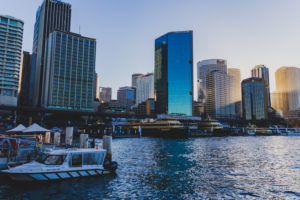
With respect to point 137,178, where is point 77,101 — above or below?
above

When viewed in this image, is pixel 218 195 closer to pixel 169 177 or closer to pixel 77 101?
pixel 169 177

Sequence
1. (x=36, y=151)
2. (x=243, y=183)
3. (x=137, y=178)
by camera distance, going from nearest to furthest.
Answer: (x=243, y=183)
(x=137, y=178)
(x=36, y=151)

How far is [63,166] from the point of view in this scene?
22641 millimetres

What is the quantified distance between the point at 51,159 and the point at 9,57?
165 m

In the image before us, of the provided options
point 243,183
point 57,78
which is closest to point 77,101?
point 57,78

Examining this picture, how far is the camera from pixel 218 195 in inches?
728

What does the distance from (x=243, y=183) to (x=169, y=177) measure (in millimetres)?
7659

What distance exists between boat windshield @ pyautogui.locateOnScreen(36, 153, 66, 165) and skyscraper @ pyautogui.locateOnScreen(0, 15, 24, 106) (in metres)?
151

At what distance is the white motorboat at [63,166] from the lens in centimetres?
2080

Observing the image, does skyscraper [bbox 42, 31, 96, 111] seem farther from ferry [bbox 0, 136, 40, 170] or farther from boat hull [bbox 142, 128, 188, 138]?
ferry [bbox 0, 136, 40, 170]

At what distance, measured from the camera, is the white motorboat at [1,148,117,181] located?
68.2 feet

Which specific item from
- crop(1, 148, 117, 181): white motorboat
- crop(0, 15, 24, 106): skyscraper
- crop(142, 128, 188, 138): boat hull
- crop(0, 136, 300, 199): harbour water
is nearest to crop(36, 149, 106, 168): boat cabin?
crop(1, 148, 117, 181): white motorboat

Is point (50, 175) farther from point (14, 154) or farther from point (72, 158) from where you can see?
point (14, 154)

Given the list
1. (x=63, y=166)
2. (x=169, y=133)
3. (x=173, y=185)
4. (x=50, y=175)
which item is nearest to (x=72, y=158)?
(x=63, y=166)
